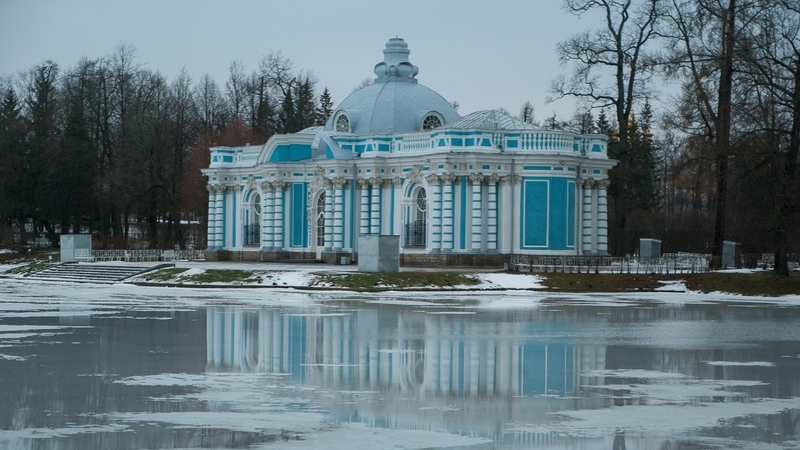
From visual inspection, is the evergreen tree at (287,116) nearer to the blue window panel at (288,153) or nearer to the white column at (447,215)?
the blue window panel at (288,153)

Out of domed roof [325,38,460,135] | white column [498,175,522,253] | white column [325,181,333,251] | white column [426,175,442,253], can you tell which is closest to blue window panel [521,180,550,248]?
white column [498,175,522,253]

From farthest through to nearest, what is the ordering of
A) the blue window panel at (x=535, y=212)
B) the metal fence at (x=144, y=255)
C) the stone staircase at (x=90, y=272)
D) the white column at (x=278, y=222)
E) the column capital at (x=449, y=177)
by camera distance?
the metal fence at (x=144, y=255) < the white column at (x=278, y=222) < the blue window panel at (x=535, y=212) < the column capital at (x=449, y=177) < the stone staircase at (x=90, y=272)

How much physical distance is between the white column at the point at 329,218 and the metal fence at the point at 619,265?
11.7 m

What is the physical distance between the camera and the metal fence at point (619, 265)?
4703 cm

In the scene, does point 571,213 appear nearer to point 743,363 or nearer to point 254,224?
point 254,224

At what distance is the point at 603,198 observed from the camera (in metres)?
55.2

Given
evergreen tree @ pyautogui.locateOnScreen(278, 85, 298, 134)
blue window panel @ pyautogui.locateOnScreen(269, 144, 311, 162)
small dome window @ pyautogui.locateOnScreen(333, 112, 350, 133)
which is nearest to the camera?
small dome window @ pyautogui.locateOnScreen(333, 112, 350, 133)

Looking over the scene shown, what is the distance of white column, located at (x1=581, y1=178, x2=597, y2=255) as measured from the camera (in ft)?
177

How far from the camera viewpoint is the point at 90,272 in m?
54.2

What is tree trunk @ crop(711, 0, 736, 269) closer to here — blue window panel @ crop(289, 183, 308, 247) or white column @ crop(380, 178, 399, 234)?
white column @ crop(380, 178, 399, 234)

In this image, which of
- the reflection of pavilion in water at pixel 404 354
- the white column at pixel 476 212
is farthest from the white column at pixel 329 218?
the reflection of pavilion in water at pixel 404 354

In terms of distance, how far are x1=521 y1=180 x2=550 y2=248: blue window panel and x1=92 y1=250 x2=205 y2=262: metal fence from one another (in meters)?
21.2

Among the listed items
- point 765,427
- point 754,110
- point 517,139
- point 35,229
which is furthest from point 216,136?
point 765,427

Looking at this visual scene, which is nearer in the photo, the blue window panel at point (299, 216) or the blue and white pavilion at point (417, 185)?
the blue and white pavilion at point (417, 185)
